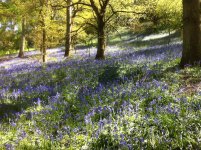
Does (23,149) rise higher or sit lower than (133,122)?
lower

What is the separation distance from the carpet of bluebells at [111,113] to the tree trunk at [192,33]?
52 cm

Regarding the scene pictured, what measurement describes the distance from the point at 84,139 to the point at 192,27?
609cm

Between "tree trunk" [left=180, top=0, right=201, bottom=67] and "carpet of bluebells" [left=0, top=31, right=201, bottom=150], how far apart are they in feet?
1.72

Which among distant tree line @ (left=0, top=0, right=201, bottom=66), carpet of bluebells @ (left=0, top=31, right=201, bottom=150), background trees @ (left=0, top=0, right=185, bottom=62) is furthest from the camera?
background trees @ (left=0, top=0, right=185, bottom=62)

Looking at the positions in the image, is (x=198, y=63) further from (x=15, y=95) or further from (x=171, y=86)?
(x=15, y=95)

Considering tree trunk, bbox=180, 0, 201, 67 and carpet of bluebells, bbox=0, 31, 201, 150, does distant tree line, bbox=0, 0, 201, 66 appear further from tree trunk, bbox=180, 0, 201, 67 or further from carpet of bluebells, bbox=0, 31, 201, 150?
carpet of bluebells, bbox=0, 31, 201, 150

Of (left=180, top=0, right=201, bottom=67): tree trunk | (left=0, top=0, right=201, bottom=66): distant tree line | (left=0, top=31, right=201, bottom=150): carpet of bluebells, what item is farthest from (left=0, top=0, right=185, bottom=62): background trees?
(left=0, top=31, right=201, bottom=150): carpet of bluebells

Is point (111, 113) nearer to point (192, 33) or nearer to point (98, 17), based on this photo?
point (192, 33)

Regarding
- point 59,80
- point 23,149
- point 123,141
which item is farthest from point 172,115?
point 59,80

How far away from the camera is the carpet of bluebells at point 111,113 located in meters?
4.71

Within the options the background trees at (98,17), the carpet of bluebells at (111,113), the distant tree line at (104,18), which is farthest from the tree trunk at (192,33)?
the background trees at (98,17)

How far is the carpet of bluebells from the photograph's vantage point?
4707 millimetres

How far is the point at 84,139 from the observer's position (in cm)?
490

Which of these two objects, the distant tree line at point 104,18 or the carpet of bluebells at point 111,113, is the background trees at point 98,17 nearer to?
the distant tree line at point 104,18
